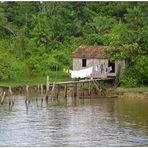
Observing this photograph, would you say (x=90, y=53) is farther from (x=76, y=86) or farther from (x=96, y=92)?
(x=76, y=86)

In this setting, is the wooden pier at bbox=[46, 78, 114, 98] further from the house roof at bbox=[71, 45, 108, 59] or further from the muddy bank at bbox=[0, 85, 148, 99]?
the house roof at bbox=[71, 45, 108, 59]

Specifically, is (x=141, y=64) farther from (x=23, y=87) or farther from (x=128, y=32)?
(x=23, y=87)

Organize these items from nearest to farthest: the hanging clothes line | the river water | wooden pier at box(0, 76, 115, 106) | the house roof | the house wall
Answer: the river water → wooden pier at box(0, 76, 115, 106) → the hanging clothes line → the house wall → the house roof

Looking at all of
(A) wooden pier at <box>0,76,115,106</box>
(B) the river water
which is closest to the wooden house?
(A) wooden pier at <box>0,76,115,106</box>

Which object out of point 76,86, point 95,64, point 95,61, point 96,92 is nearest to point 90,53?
point 95,61

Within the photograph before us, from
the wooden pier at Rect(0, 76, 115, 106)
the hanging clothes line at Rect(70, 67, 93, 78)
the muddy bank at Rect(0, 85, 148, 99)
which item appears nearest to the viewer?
the wooden pier at Rect(0, 76, 115, 106)

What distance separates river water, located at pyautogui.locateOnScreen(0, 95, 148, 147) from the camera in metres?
26.0

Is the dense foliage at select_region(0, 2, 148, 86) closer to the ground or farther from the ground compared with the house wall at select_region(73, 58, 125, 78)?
farther from the ground

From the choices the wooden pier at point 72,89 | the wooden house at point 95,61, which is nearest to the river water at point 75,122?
the wooden pier at point 72,89

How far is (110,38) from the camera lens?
153 ft

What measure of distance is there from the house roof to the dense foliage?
109 centimetres

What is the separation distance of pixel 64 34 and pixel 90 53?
460 inches

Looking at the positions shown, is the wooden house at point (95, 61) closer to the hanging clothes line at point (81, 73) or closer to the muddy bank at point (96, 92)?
the hanging clothes line at point (81, 73)

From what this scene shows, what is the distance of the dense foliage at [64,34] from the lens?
144 feet
